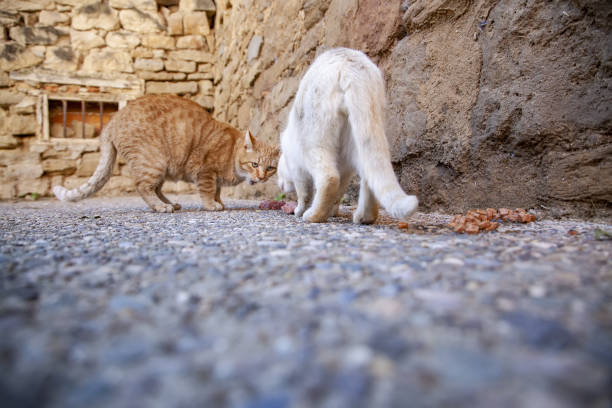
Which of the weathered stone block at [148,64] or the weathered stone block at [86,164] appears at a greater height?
the weathered stone block at [148,64]

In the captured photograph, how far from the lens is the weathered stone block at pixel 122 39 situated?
5734 mm

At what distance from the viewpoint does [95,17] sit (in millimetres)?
5641

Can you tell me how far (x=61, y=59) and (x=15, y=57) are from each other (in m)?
0.61

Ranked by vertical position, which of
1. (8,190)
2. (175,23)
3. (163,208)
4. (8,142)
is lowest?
(8,190)

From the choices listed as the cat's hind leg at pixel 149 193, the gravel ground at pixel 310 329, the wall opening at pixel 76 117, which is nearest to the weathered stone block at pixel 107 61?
the wall opening at pixel 76 117

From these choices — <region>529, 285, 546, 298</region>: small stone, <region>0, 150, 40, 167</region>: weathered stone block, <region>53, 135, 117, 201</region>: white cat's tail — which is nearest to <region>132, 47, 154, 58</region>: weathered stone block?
<region>0, 150, 40, 167</region>: weathered stone block

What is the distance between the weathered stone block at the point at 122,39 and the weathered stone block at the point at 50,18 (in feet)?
2.30

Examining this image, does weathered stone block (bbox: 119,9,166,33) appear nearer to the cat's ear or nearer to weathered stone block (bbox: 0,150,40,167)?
weathered stone block (bbox: 0,150,40,167)

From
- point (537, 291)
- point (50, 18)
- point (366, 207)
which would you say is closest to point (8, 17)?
point (50, 18)

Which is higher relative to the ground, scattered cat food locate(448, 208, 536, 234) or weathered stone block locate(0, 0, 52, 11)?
weathered stone block locate(0, 0, 52, 11)

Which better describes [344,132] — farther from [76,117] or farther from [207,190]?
[76,117]

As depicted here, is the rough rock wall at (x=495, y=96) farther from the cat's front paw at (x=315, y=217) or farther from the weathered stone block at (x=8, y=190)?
the weathered stone block at (x=8, y=190)

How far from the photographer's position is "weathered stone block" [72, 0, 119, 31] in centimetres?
558

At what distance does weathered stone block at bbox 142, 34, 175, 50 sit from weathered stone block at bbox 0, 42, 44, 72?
170cm
